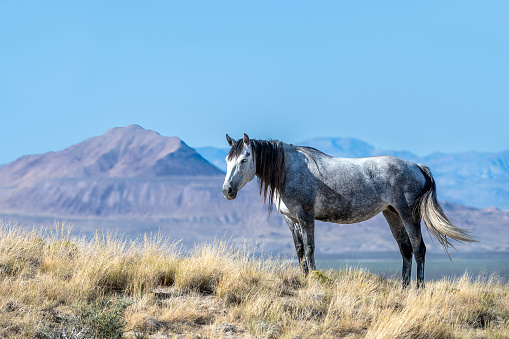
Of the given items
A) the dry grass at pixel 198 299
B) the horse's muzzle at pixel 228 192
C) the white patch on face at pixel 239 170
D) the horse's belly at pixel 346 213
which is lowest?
the dry grass at pixel 198 299

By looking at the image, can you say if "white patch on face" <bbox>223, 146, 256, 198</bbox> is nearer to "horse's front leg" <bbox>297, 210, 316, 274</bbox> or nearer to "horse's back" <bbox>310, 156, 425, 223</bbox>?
"horse's front leg" <bbox>297, 210, 316, 274</bbox>

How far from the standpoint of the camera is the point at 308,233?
32.4 ft

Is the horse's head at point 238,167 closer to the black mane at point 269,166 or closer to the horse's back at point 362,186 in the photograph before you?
the black mane at point 269,166

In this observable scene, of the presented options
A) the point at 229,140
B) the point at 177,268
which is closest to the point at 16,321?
the point at 177,268

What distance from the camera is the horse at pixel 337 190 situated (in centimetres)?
995

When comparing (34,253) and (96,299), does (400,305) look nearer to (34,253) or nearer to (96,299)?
(96,299)

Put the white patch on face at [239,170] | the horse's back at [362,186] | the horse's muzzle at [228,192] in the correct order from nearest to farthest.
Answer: the horse's muzzle at [228,192] < the white patch on face at [239,170] < the horse's back at [362,186]

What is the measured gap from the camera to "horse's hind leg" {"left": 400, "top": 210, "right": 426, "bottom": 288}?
10.9 metres

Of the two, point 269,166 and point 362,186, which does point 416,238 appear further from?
point 269,166

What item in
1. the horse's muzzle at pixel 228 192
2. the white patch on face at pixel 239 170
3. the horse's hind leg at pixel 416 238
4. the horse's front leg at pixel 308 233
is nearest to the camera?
the horse's muzzle at pixel 228 192

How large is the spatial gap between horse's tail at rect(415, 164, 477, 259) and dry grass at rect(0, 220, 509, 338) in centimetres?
107

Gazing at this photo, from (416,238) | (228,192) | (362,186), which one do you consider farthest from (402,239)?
(228,192)

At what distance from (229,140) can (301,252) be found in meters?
2.57

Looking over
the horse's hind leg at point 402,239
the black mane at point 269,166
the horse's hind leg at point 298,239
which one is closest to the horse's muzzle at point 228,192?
the black mane at point 269,166
